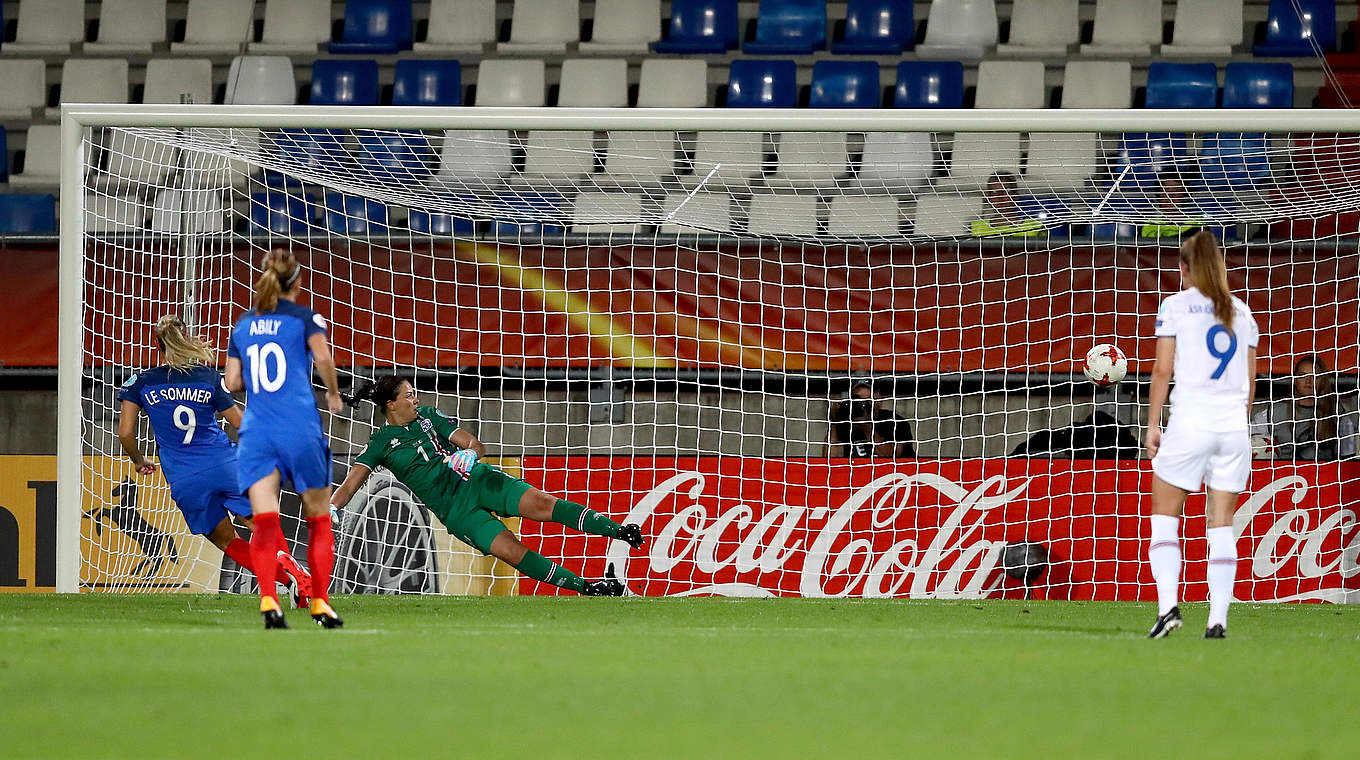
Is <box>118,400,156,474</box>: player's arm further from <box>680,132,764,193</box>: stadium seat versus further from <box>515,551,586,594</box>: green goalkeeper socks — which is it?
<box>680,132,764,193</box>: stadium seat

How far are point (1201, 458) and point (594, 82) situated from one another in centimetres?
950

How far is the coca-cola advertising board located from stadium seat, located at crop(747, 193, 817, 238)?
1.97 m

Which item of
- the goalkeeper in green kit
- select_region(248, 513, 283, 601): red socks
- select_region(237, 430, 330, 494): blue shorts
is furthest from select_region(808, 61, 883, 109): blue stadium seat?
select_region(248, 513, 283, 601): red socks

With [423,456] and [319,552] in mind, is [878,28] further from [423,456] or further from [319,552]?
[319,552]

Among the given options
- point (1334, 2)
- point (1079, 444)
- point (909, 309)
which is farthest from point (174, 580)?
point (1334, 2)

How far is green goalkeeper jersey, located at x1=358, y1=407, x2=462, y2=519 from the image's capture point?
8891mm

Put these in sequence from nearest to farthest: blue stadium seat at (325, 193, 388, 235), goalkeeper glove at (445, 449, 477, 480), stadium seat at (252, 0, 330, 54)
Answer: goalkeeper glove at (445, 449, 477, 480)
blue stadium seat at (325, 193, 388, 235)
stadium seat at (252, 0, 330, 54)

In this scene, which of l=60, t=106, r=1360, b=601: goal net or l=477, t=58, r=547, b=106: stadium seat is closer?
l=60, t=106, r=1360, b=601: goal net

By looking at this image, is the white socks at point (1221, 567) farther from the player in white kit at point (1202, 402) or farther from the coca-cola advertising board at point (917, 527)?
the coca-cola advertising board at point (917, 527)

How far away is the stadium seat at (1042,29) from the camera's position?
14.7m

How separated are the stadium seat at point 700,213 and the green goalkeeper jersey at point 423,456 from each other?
2.98 m

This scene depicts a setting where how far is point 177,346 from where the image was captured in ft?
26.3

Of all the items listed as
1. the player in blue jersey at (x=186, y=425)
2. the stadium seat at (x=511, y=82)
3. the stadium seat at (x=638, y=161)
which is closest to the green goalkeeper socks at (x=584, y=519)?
the player in blue jersey at (x=186, y=425)

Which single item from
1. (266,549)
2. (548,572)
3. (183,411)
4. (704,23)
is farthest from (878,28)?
(266,549)
